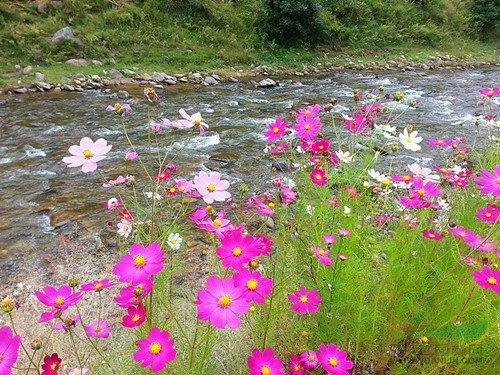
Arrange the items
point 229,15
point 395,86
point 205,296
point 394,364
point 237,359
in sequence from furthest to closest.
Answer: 1. point 229,15
2. point 395,86
3. point 237,359
4. point 394,364
5. point 205,296

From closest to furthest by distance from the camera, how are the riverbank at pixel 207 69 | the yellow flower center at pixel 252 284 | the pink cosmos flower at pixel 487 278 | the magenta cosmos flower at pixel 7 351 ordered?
the magenta cosmos flower at pixel 7 351 < the yellow flower center at pixel 252 284 < the pink cosmos flower at pixel 487 278 < the riverbank at pixel 207 69

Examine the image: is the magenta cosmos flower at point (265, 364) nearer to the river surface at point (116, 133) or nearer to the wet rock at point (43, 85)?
the river surface at point (116, 133)

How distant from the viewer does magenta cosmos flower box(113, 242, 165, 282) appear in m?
0.97

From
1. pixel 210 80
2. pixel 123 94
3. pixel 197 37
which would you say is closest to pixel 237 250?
pixel 123 94

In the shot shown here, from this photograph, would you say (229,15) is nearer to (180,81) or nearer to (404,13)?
(180,81)

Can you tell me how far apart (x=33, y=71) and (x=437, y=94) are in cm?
776

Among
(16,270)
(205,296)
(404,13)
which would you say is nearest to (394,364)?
(205,296)

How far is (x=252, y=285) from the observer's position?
101cm

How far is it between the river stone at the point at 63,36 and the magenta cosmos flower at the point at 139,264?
9170 mm

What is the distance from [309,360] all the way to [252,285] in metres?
0.41

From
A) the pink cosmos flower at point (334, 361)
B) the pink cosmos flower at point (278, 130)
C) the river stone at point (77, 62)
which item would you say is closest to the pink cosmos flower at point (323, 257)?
the pink cosmos flower at point (334, 361)

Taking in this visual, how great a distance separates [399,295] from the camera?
1481mm

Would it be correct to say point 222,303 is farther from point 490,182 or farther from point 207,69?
point 207,69

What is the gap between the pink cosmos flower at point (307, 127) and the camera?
174 cm
